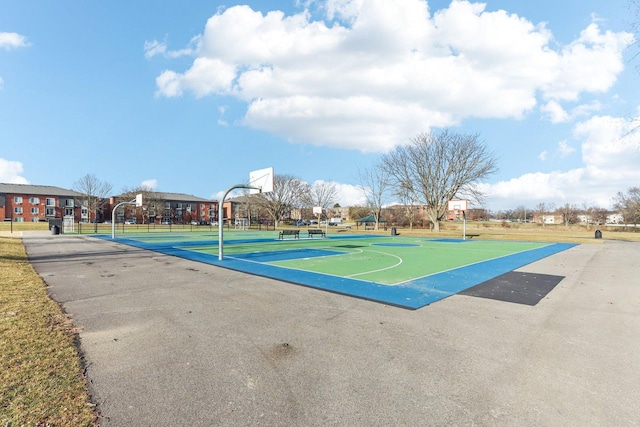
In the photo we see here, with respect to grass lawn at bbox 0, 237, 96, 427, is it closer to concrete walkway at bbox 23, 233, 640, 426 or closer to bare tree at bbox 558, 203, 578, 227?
concrete walkway at bbox 23, 233, 640, 426

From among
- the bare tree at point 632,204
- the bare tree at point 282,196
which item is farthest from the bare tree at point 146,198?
the bare tree at point 632,204

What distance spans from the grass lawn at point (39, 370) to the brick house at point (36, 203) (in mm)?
84839

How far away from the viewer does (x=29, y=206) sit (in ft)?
254

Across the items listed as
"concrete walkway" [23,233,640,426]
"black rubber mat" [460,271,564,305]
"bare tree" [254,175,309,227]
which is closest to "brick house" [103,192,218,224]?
"bare tree" [254,175,309,227]

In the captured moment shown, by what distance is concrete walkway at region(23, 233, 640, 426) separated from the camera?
3.05 meters

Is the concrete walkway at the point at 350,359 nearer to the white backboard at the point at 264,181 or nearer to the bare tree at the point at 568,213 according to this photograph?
the white backboard at the point at 264,181

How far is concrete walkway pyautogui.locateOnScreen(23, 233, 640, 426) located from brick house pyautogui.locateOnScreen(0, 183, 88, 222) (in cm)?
8603

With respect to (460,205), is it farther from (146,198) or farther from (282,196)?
(146,198)

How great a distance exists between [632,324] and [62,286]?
1299 cm

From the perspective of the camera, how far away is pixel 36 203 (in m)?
78.0

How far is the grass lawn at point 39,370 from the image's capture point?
2.83 metres

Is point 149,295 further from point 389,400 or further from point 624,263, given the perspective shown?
point 624,263

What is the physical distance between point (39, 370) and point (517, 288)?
10.3 metres

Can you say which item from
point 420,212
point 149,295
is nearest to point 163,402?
point 149,295
